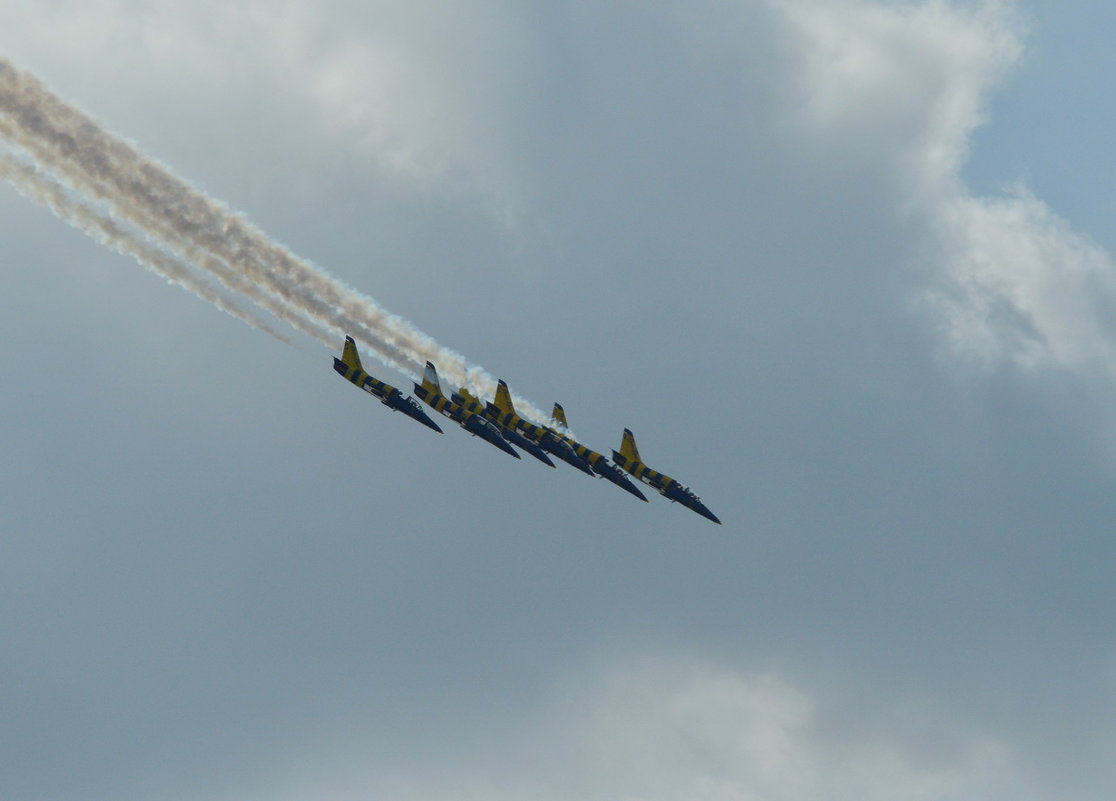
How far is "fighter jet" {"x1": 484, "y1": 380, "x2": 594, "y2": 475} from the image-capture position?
470ft

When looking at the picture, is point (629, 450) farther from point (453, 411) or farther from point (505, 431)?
point (453, 411)

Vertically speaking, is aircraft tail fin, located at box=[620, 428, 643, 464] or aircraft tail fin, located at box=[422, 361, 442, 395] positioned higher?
aircraft tail fin, located at box=[620, 428, 643, 464]

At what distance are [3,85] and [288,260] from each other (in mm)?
23298

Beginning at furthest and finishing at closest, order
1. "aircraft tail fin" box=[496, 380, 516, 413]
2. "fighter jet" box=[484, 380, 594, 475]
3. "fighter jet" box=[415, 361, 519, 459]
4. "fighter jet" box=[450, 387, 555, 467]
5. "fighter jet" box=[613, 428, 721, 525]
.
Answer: "fighter jet" box=[613, 428, 721, 525] < "aircraft tail fin" box=[496, 380, 516, 413] < "fighter jet" box=[484, 380, 594, 475] < "fighter jet" box=[450, 387, 555, 467] < "fighter jet" box=[415, 361, 519, 459]

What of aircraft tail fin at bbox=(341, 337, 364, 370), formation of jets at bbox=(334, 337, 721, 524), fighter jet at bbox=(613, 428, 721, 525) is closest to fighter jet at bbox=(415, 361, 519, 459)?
formation of jets at bbox=(334, 337, 721, 524)

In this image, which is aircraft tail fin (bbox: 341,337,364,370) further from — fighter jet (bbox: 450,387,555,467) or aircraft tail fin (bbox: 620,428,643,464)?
aircraft tail fin (bbox: 620,428,643,464)

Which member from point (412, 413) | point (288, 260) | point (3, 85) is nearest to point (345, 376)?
point (412, 413)

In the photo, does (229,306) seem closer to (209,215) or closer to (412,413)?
(209,215)

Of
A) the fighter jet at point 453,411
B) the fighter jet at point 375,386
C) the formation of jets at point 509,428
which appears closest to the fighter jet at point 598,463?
the formation of jets at point 509,428

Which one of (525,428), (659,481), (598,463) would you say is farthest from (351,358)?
(659,481)

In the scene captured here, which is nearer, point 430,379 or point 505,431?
point 430,379

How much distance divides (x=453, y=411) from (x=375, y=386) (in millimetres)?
7108

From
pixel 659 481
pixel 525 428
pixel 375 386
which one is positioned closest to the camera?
pixel 375 386

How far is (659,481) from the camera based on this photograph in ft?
487
